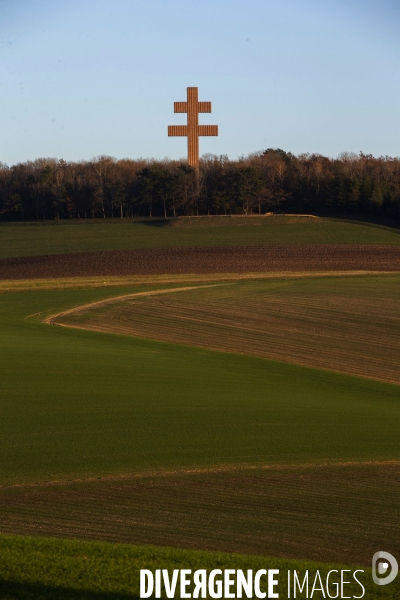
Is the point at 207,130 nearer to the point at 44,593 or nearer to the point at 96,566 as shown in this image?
the point at 96,566

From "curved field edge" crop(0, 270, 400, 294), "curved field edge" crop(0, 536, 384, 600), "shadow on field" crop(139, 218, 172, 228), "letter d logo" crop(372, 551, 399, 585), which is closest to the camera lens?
"curved field edge" crop(0, 536, 384, 600)

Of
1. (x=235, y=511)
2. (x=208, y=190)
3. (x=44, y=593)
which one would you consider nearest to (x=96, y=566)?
(x=44, y=593)

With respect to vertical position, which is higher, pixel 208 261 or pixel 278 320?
pixel 208 261

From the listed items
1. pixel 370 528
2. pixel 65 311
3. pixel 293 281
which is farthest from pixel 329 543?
pixel 293 281

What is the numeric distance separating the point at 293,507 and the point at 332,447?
12.4 feet

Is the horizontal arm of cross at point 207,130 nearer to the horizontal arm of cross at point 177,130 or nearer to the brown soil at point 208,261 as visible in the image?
the horizontal arm of cross at point 177,130

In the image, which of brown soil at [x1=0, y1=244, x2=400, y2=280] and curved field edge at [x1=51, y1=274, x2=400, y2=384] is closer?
curved field edge at [x1=51, y1=274, x2=400, y2=384]

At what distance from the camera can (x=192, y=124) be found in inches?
2625

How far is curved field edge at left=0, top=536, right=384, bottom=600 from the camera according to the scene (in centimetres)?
589

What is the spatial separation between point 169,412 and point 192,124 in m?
54.4

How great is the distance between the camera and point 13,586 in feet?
19.3

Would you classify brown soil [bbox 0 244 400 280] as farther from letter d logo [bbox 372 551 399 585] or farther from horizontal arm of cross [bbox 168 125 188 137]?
letter d logo [bbox 372 551 399 585]

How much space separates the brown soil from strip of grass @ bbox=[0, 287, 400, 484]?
27.5 m

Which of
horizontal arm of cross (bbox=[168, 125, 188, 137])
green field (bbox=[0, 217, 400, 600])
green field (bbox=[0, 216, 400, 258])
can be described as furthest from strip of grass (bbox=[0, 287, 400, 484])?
horizontal arm of cross (bbox=[168, 125, 188, 137])
